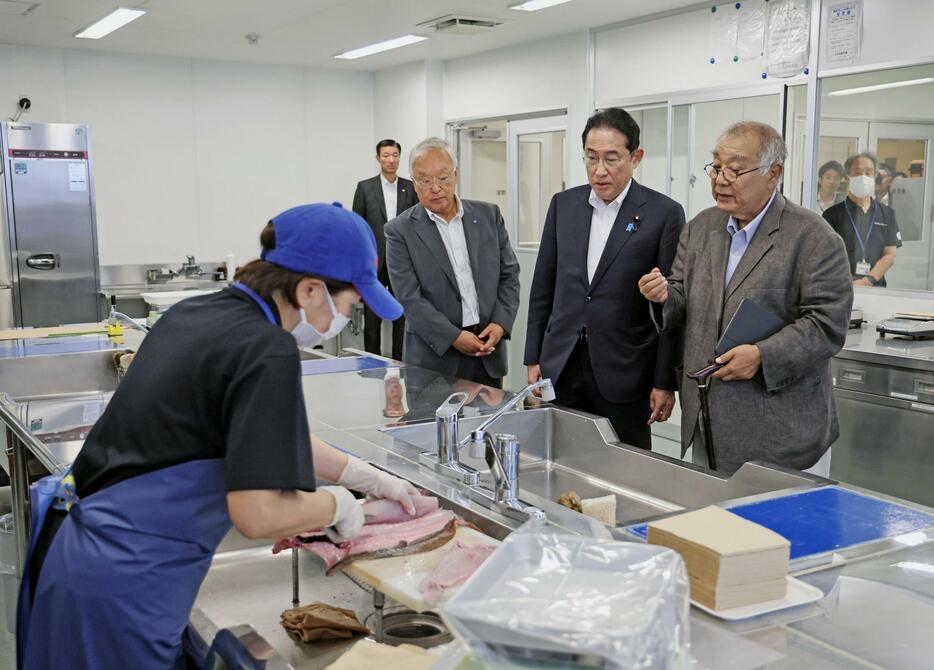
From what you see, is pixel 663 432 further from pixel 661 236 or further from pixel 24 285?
pixel 24 285

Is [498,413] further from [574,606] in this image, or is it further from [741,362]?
[574,606]

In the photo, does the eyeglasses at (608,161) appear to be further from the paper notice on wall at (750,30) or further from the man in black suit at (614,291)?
the paper notice on wall at (750,30)

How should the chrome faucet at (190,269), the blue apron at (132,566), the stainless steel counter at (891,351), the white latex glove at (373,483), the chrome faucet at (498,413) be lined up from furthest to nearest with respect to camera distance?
1. the chrome faucet at (190,269)
2. the stainless steel counter at (891,351)
3. the chrome faucet at (498,413)
4. the white latex glove at (373,483)
5. the blue apron at (132,566)

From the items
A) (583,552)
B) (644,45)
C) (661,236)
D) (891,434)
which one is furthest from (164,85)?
(583,552)

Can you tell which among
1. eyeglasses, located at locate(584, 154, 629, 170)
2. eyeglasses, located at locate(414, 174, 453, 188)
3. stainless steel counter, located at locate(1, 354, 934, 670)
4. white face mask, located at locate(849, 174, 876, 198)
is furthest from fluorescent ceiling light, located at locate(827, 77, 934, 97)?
stainless steel counter, located at locate(1, 354, 934, 670)

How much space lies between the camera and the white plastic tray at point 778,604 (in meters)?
1.40

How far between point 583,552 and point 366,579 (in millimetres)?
605

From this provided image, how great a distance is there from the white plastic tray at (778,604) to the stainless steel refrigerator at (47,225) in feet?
20.3

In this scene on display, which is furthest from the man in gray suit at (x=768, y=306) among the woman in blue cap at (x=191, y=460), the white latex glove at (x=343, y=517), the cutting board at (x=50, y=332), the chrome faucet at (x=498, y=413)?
the cutting board at (x=50, y=332)

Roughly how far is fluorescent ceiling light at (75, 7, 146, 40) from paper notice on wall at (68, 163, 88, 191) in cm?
90

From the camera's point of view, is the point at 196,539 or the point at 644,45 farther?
the point at 644,45

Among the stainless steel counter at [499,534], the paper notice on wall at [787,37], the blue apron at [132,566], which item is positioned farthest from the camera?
the paper notice on wall at [787,37]

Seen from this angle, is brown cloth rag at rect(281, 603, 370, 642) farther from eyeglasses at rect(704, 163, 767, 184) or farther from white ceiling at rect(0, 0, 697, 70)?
white ceiling at rect(0, 0, 697, 70)

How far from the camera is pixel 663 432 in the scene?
5645mm
